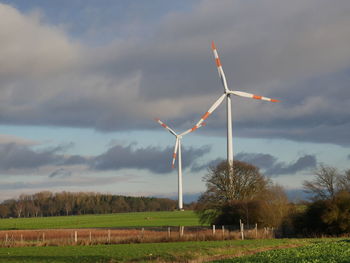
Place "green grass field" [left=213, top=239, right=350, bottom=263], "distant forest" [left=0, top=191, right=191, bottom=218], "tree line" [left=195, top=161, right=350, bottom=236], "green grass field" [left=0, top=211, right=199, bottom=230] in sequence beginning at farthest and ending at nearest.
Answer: "distant forest" [left=0, top=191, right=191, bottom=218] < "green grass field" [left=0, top=211, right=199, bottom=230] < "tree line" [left=195, top=161, right=350, bottom=236] < "green grass field" [left=213, top=239, right=350, bottom=263]

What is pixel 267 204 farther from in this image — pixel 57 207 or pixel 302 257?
pixel 57 207

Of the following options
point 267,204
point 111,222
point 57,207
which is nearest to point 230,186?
point 267,204

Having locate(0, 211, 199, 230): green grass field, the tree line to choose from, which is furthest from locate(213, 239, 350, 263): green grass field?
locate(0, 211, 199, 230): green grass field

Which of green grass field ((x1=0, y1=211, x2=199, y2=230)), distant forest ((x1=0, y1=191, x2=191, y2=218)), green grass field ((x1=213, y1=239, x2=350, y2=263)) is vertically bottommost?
green grass field ((x1=213, y1=239, x2=350, y2=263))

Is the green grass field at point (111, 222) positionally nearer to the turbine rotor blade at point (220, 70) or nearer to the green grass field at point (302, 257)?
the turbine rotor blade at point (220, 70)

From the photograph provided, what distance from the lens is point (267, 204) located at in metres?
64.3

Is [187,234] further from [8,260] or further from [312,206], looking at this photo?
[8,260]

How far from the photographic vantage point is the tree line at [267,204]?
58.9 m

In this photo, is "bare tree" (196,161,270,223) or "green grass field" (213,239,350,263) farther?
"bare tree" (196,161,270,223)

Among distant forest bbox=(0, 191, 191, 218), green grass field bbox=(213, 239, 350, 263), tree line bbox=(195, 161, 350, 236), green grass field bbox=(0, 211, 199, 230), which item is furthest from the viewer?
distant forest bbox=(0, 191, 191, 218)

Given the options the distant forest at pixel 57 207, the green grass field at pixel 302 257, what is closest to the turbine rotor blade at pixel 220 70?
the green grass field at pixel 302 257

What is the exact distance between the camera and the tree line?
58906mm

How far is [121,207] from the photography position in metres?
196

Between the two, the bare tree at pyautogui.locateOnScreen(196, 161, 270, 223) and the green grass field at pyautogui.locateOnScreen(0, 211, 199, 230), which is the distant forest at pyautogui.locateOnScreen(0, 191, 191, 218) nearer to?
the green grass field at pyautogui.locateOnScreen(0, 211, 199, 230)
